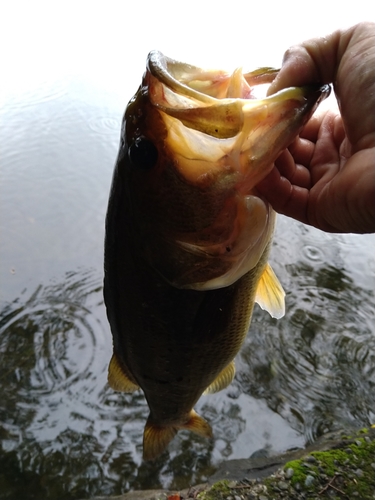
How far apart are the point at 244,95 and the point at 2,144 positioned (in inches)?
237

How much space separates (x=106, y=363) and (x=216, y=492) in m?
1.63

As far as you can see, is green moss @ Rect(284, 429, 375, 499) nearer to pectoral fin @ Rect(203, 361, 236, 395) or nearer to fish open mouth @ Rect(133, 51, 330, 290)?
pectoral fin @ Rect(203, 361, 236, 395)

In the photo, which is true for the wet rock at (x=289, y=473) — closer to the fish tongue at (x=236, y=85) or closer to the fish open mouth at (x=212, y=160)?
the fish open mouth at (x=212, y=160)

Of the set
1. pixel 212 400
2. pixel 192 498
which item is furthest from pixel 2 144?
pixel 192 498

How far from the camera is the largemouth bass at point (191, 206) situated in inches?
46.9

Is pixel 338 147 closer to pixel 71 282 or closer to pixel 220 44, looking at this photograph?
pixel 71 282

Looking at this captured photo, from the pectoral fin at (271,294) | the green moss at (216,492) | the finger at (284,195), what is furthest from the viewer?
the green moss at (216,492)

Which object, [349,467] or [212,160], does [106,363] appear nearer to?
[349,467]

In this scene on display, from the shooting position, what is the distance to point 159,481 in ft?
10.5

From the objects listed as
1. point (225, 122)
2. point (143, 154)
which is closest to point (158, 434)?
point (143, 154)

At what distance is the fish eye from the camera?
1.25 metres

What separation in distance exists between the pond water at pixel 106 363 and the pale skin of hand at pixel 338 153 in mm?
2462

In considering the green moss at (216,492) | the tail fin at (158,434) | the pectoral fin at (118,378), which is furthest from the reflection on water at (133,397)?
the pectoral fin at (118,378)

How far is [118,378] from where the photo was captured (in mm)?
2045
